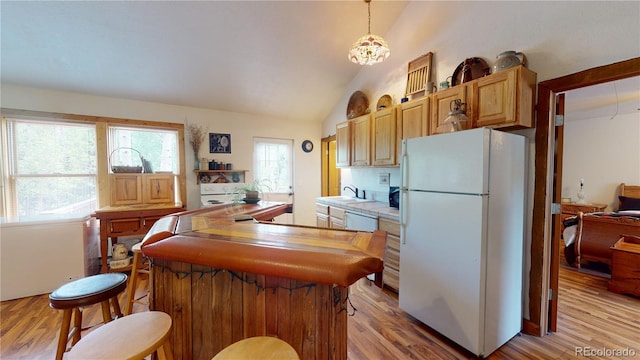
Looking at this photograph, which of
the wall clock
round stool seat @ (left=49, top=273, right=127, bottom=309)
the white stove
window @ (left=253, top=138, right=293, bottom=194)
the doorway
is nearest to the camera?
round stool seat @ (left=49, top=273, right=127, bottom=309)

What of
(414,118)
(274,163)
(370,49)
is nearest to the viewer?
(370,49)

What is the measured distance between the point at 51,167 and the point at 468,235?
4.78 m

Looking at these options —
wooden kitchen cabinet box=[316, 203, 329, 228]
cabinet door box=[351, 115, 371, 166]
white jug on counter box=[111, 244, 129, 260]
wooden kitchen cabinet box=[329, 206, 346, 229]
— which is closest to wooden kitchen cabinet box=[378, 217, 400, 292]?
wooden kitchen cabinet box=[329, 206, 346, 229]

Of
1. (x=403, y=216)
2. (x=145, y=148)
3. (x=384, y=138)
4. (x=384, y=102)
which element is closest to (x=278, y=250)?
(x=403, y=216)

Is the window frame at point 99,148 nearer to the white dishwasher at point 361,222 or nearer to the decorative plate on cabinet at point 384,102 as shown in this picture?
the white dishwasher at point 361,222

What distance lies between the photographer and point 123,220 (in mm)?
3039

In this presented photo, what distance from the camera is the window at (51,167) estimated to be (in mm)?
3021

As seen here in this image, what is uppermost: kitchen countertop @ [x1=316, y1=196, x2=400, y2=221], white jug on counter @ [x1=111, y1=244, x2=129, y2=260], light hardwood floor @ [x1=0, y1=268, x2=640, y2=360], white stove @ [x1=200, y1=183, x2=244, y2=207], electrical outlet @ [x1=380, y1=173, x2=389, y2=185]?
electrical outlet @ [x1=380, y1=173, x2=389, y2=185]

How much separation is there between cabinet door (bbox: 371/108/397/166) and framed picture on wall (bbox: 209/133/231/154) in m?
2.50

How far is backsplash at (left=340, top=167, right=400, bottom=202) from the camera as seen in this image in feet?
11.3

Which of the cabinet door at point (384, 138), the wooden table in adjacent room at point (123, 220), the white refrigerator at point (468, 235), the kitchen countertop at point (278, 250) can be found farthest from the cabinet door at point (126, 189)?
the white refrigerator at point (468, 235)

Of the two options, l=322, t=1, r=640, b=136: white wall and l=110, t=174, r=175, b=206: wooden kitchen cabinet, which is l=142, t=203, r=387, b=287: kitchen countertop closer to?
l=322, t=1, r=640, b=136: white wall

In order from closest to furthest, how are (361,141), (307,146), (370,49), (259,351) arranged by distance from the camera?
(259,351)
(370,49)
(361,141)
(307,146)

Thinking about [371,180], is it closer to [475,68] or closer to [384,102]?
[384,102]
